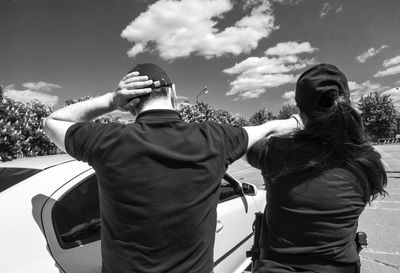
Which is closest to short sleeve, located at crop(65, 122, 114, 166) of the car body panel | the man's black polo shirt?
the man's black polo shirt

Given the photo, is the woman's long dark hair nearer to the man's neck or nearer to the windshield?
the man's neck

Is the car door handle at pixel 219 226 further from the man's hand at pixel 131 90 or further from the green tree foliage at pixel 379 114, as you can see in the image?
the green tree foliage at pixel 379 114

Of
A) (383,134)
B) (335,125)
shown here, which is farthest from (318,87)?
(383,134)

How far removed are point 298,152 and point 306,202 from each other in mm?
224

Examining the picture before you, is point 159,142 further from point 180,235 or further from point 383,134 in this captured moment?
point 383,134

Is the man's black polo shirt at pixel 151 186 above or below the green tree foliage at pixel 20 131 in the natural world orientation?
below

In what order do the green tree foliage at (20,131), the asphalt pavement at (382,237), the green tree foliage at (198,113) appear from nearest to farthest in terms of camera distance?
1. the asphalt pavement at (382,237)
2. the green tree foliage at (20,131)
3. the green tree foliage at (198,113)

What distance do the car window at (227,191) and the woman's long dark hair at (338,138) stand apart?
1.83 metres

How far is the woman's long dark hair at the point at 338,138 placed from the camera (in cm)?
145

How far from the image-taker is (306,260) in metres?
1.50

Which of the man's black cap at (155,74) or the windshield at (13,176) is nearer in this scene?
the man's black cap at (155,74)

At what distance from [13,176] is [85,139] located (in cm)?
115

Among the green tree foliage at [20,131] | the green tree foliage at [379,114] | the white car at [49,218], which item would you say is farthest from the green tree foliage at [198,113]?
the white car at [49,218]

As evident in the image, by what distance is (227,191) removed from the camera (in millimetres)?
3500
